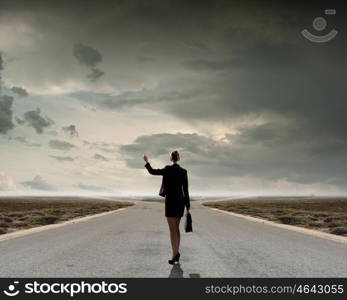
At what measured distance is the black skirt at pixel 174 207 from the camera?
369 inches

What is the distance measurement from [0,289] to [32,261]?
3623 millimetres

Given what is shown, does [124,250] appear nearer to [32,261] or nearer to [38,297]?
[32,261]

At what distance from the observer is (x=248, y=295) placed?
6.43m

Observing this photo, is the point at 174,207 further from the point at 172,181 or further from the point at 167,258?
the point at 167,258

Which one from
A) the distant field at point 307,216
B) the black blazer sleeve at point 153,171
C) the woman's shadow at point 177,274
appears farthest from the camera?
the distant field at point 307,216

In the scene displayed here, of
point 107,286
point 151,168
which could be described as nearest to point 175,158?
point 151,168

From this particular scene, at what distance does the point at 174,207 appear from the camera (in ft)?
30.8

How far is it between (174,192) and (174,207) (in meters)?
0.33

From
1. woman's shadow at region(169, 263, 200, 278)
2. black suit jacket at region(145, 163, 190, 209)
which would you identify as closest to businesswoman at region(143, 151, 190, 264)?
black suit jacket at region(145, 163, 190, 209)

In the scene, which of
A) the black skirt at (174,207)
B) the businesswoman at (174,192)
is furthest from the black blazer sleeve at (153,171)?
the black skirt at (174,207)

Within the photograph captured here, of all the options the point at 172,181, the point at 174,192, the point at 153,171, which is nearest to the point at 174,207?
the point at 174,192

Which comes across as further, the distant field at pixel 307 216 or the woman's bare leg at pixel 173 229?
the distant field at pixel 307 216

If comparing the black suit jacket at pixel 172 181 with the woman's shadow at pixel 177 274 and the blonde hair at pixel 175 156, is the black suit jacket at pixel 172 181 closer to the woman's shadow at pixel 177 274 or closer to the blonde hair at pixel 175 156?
the blonde hair at pixel 175 156

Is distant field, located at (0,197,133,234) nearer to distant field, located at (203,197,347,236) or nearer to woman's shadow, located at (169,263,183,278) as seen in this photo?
woman's shadow, located at (169,263,183,278)
